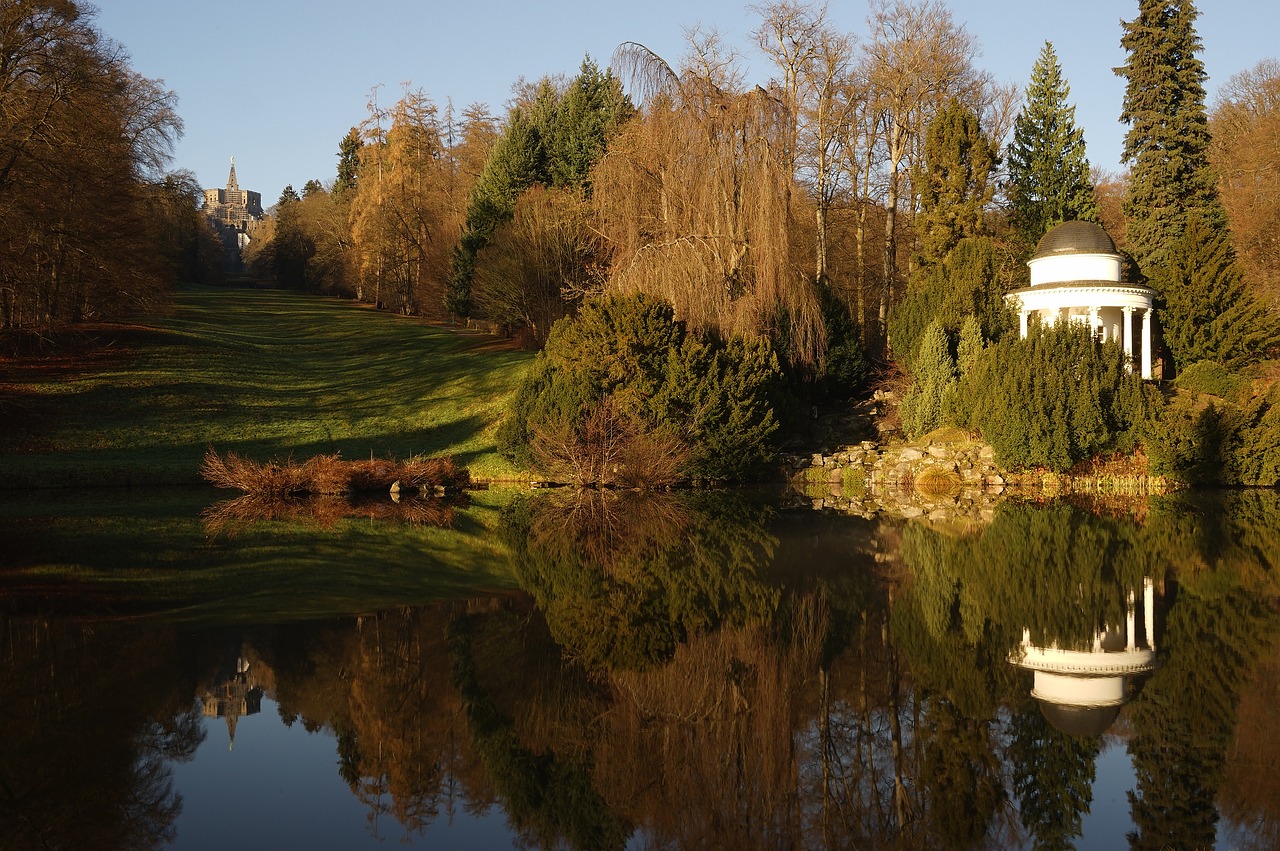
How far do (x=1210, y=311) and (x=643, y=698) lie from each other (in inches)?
1056

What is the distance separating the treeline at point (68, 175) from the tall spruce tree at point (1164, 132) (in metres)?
32.7

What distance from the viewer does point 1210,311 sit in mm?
27578

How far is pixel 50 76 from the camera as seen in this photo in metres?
26.5

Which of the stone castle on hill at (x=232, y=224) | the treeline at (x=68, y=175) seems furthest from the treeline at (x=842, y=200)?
the stone castle on hill at (x=232, y=224)

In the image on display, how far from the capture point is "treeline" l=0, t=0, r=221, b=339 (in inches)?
1031

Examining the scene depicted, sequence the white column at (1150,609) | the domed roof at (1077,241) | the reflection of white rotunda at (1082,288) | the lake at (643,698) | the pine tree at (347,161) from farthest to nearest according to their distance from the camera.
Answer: the pine tree at (347,161) → the domed roof at (1077,241) → the reflection of white rotunda at (1082,288) → the white column at (1150,609) → the lake at (643,698)

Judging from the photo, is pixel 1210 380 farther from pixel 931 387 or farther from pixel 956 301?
pixel 931 387

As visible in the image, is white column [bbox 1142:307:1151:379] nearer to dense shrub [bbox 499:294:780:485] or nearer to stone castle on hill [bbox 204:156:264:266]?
dense shrub [bbox 499:294:780:485]

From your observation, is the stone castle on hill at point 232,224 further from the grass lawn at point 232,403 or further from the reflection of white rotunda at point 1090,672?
the reflection of white rotunda at point 1090,672

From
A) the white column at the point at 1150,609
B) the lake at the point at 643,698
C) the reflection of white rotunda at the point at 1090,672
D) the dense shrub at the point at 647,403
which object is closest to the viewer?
the lake at the point at 643,698

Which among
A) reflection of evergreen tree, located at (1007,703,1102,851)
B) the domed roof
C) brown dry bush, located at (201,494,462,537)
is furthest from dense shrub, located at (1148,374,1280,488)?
reflection of evergreen tree, located at (1007,703,1102,851)

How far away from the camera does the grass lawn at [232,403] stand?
2530cm

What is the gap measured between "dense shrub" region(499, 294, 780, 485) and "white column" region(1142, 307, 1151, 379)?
11.7 meters

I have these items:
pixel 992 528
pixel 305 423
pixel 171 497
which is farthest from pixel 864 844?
pixel 305 423
